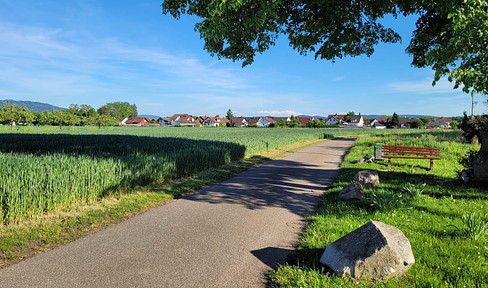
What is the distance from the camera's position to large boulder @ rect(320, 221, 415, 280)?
330cm

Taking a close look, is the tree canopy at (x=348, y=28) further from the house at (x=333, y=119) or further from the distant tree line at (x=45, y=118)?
the house at (x=333, y=119)

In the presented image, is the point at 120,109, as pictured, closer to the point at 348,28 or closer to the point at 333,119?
the point at 333,119

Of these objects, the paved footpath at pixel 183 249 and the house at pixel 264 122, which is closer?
the paved footpath at pixel 183 249

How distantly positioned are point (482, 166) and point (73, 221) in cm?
1156

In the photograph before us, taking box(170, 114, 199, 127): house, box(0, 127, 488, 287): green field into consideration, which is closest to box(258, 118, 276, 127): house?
box(170, 114, 199, 127): house

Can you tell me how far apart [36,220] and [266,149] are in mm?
18064

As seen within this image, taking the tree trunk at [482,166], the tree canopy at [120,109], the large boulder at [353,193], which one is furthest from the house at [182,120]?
the large boulder at [353,193]

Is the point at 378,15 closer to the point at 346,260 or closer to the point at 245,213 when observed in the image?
the point at 245,213

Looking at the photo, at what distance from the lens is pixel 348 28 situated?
37.5 feet

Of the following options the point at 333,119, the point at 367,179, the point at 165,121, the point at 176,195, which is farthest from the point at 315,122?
the point at 165,121

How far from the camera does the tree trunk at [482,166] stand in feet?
27.1

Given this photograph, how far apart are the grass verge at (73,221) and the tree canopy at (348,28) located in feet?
16.3

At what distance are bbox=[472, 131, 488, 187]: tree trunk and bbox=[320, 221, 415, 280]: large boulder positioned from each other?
283 inches

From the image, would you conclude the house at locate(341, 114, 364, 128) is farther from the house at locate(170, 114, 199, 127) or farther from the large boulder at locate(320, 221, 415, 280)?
the large boulder at locate(320, 221, 415, 280)
